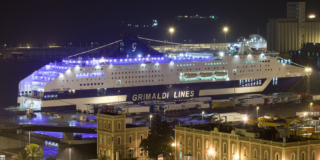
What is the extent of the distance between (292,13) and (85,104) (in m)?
40.0

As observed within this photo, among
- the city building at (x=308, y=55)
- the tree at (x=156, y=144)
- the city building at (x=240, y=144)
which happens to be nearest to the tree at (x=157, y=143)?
the tree at (x=156, y=144)

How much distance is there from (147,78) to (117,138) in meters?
15.8

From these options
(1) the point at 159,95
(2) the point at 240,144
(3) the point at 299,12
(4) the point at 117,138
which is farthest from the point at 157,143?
(3) the point at 299,12

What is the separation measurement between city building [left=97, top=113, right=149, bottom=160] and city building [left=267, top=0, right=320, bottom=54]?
4703 centimetres

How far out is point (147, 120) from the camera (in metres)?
28.2

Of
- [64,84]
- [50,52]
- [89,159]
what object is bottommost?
[89,159]

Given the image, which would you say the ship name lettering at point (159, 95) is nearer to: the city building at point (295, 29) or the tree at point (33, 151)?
the tree at point (33, 151)

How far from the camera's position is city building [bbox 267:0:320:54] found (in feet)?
210

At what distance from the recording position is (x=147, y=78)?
35375 millimetres

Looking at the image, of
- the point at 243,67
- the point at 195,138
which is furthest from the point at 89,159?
the point at 243,67

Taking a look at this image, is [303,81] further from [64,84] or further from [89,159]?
[89,159]

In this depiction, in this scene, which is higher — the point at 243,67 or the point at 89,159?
the point at 243,67

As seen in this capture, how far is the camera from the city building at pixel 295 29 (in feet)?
210

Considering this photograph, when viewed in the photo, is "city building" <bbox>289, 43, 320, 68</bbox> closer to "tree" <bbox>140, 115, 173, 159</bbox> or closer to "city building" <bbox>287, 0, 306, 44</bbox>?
"city building" <bbox>287, 0, 306, 44</bbox>
